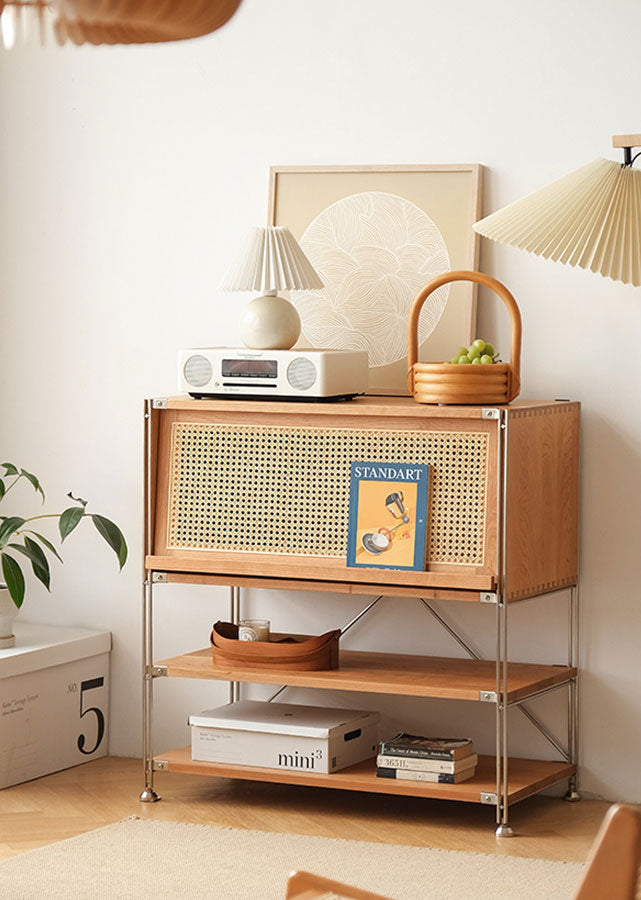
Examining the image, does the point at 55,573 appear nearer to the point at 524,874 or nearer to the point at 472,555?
the point at 472,555

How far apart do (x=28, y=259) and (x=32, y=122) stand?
432mm

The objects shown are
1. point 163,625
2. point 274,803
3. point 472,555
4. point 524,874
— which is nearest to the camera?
point 524,874

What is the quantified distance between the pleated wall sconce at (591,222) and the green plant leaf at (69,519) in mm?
1420

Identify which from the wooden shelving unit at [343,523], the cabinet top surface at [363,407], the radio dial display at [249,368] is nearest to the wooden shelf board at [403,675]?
the wooden shelving unit at [343,523]

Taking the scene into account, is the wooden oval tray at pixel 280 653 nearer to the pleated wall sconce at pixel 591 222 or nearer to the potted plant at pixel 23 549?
the potted plant at pixel 23 549

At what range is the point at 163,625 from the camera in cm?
453

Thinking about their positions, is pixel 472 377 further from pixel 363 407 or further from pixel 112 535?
pixel 112 535

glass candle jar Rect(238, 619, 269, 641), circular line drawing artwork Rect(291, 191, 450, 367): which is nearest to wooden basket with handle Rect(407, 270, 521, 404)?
circular line drawing artwork Rect(291, 191, 450, 367)

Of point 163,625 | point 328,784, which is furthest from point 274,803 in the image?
point 163,625

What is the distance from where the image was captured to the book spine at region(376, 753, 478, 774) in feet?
12.4

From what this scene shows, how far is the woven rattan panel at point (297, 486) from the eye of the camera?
371 centimetres

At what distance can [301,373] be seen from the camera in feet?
12.4

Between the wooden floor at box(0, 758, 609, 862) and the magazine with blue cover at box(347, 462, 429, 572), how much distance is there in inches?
27.0

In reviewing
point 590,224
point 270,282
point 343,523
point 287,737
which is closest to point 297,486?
point 343,523
